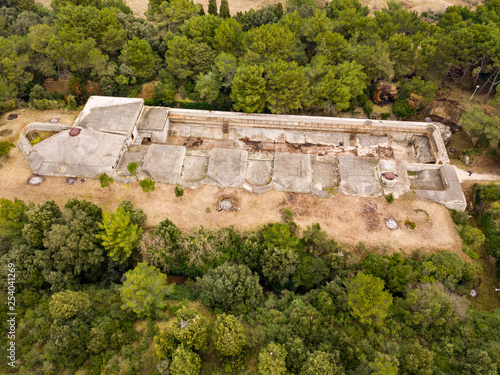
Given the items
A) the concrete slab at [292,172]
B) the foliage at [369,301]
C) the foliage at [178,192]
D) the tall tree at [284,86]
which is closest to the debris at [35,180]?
the foliage at [178,192]

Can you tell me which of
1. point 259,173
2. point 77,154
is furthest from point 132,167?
point 259,173

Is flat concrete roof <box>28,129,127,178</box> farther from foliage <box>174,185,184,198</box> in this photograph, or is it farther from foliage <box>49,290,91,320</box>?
foliage <box>49,290,91,320</box>

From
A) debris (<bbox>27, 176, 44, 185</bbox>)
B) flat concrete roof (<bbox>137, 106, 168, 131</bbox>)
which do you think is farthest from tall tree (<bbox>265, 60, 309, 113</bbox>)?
debris (<bbox>27, 176, 44, 185</bbox>)

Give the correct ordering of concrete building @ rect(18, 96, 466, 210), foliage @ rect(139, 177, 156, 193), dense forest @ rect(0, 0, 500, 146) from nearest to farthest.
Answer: foliage @ rect(139, 177, 156, 193), concrete building @ rect(18, 96, 466, 210), dense forest @ rect(0, 0, 500, 146)

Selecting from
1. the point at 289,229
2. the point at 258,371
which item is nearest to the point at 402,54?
the point at 289,229

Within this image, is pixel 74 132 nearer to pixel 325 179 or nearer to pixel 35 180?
pixel 35 180

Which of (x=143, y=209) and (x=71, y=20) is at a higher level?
(x=71, y=20)

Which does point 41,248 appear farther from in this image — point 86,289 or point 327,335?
point 327,335
